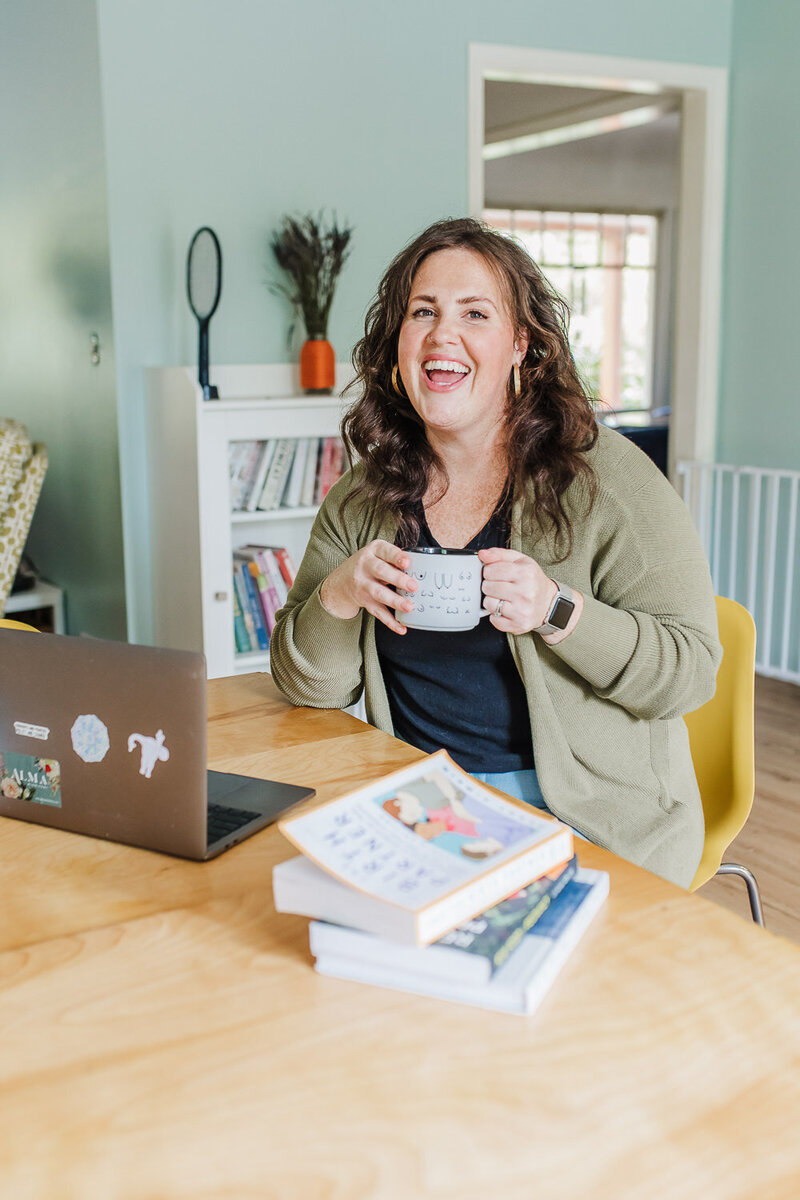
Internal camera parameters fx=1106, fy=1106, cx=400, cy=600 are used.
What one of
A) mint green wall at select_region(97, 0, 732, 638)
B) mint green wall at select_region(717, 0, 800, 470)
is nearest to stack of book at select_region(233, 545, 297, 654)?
mint green wall at select_region(97, 0, 732, 638)

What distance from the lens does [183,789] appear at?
1003mm

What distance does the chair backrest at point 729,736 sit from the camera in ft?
5.11

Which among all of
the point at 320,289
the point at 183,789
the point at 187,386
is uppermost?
the point at 320,289

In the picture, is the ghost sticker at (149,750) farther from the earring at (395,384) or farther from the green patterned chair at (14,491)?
the green patterned chair at (14,491)

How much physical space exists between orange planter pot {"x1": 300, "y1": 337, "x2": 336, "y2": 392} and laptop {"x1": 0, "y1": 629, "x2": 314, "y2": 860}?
2192mm

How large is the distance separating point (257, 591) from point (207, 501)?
31cm

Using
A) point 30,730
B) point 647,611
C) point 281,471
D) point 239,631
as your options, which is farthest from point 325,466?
point 30,730

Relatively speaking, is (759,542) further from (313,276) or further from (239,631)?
(239,631)

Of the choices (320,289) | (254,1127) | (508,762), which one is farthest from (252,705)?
(320,289)

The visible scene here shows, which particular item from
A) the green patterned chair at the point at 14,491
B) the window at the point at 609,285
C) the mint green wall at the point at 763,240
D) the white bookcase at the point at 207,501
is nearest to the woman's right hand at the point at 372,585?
the white bookcase at the point at 207,501

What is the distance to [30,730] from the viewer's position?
1084 mm

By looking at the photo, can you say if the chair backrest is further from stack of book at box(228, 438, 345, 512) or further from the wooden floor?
stack of book at box(228, 438, 345, 512)

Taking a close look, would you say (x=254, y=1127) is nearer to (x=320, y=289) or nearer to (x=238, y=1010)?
→ (x=238, y=1010)

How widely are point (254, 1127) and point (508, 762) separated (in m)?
0.79
